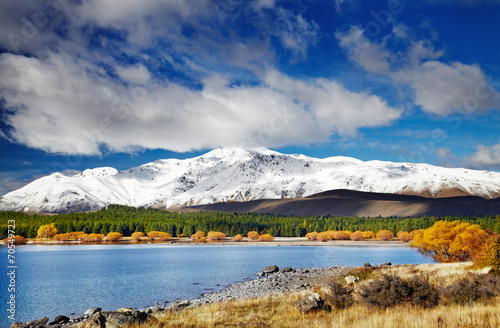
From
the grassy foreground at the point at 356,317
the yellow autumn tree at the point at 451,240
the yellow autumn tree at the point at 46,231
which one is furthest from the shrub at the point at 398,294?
the yellow autumn tree at the point at 46,231

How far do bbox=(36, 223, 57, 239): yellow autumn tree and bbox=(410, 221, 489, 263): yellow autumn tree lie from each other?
183m

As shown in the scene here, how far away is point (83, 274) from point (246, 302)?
53682 millimetres

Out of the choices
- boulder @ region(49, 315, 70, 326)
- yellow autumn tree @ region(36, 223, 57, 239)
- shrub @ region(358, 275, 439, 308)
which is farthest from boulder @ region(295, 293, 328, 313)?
yellow autumn tree @ region(36, 223, 57, 239)

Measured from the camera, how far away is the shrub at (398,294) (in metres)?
21.5

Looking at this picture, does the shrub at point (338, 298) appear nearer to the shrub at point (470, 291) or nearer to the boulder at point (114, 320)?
the shrub at point (470, 291)

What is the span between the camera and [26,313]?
39406 mm

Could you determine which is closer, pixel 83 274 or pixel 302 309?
pixel 302 309

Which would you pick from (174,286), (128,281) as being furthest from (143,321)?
(128,281)

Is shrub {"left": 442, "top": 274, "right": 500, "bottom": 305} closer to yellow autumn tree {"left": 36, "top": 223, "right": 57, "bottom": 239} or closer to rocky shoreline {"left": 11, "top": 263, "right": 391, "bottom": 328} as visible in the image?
rocky shoreline {"left": 11, "top": 263, "right": 391, "bottom": 328}

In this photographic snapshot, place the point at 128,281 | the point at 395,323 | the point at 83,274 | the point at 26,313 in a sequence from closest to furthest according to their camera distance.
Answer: the point at 395,323, the point at 26,313, the point at 128,281, the point at 83,274

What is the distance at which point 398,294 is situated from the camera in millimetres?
21812

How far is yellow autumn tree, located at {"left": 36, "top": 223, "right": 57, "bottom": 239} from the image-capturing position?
189525mm

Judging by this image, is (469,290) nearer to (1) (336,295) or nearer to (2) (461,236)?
(1) (336,295)

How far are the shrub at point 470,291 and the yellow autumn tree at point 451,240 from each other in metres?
48.2
